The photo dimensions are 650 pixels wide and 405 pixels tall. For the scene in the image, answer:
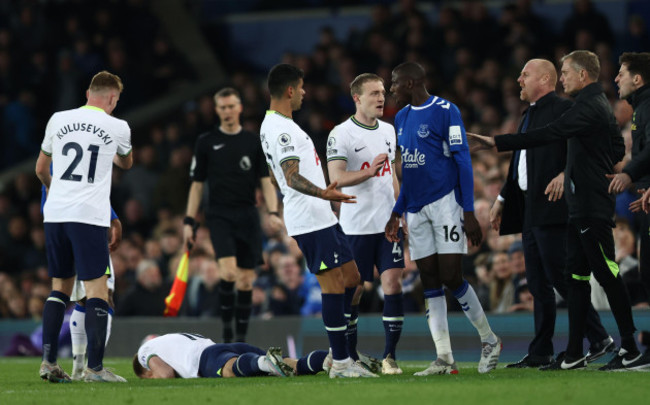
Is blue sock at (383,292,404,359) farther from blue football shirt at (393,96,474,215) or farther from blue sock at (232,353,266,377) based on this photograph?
blue sock at (232,353,266,377)

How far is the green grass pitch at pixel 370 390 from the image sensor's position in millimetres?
6602

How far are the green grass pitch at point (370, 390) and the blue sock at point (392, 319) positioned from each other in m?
0.79

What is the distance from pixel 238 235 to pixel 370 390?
15.9ft

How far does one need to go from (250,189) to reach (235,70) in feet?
34.8

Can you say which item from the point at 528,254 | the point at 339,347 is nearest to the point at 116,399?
the point at 339,347

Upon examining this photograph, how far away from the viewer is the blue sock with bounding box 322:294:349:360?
825 cm

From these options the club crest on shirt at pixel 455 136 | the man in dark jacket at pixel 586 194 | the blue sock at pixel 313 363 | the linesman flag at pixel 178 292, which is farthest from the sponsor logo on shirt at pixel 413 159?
the linesman flag at pixel 178 292

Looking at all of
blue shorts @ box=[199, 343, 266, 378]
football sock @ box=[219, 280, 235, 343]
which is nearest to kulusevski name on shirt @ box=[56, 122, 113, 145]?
blue shorts @ box=[199, 343, 266, 378]

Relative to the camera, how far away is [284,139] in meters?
8.22

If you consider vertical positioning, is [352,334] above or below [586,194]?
below

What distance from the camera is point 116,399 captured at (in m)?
7.07

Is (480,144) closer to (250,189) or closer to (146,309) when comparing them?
(250,189)

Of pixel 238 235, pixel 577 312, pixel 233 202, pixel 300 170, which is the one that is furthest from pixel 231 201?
pixel 577 312

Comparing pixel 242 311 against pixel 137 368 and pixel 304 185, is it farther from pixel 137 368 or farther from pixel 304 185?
pixel 304 185
